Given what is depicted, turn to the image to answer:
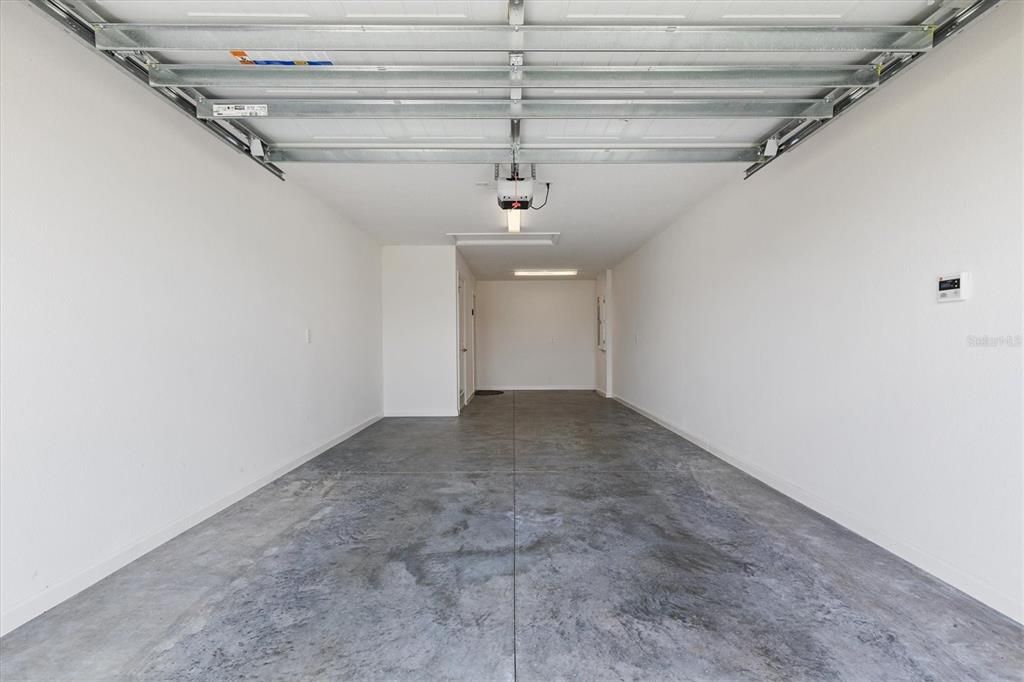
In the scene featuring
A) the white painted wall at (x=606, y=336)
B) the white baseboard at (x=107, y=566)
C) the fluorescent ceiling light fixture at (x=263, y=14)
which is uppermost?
the fluorescent ceiling light fixture at (x=263, y=14)

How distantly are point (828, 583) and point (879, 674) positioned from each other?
59cm

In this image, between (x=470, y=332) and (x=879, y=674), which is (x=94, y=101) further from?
(x=470, y=332)

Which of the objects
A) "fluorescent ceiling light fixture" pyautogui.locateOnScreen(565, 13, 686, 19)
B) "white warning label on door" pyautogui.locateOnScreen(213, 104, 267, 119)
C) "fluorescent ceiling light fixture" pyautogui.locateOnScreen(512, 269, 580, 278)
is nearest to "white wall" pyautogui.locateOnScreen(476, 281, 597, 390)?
"fluorescent ceiling light fixture" pyautogui.locateOnScreen(512, 269, 580, 278)

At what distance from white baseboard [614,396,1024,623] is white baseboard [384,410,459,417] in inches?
158

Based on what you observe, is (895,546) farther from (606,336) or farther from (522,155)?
(606,336)

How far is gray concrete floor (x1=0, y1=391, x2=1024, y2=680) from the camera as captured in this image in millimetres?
1584

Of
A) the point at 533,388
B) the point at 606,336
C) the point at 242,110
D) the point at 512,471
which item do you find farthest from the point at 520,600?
the point at 533,388

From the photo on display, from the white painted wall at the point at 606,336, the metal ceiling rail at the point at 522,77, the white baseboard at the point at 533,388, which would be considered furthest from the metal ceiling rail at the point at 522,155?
the white baseboard at the point at 533,388

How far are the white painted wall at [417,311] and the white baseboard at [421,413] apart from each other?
12cm

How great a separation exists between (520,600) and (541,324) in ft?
27.6

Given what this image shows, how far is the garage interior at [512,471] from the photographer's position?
177 centimetres

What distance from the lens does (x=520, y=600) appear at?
1965 millimetres

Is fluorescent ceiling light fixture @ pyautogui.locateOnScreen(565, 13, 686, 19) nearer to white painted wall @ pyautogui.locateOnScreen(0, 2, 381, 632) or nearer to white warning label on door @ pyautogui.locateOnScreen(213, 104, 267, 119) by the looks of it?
white warning label on door @ pyautogui.locateOnScreen(213, 104, 267, 119)

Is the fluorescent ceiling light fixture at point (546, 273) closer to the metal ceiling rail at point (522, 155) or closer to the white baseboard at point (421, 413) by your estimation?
the white baseboard at point (421, 413)
